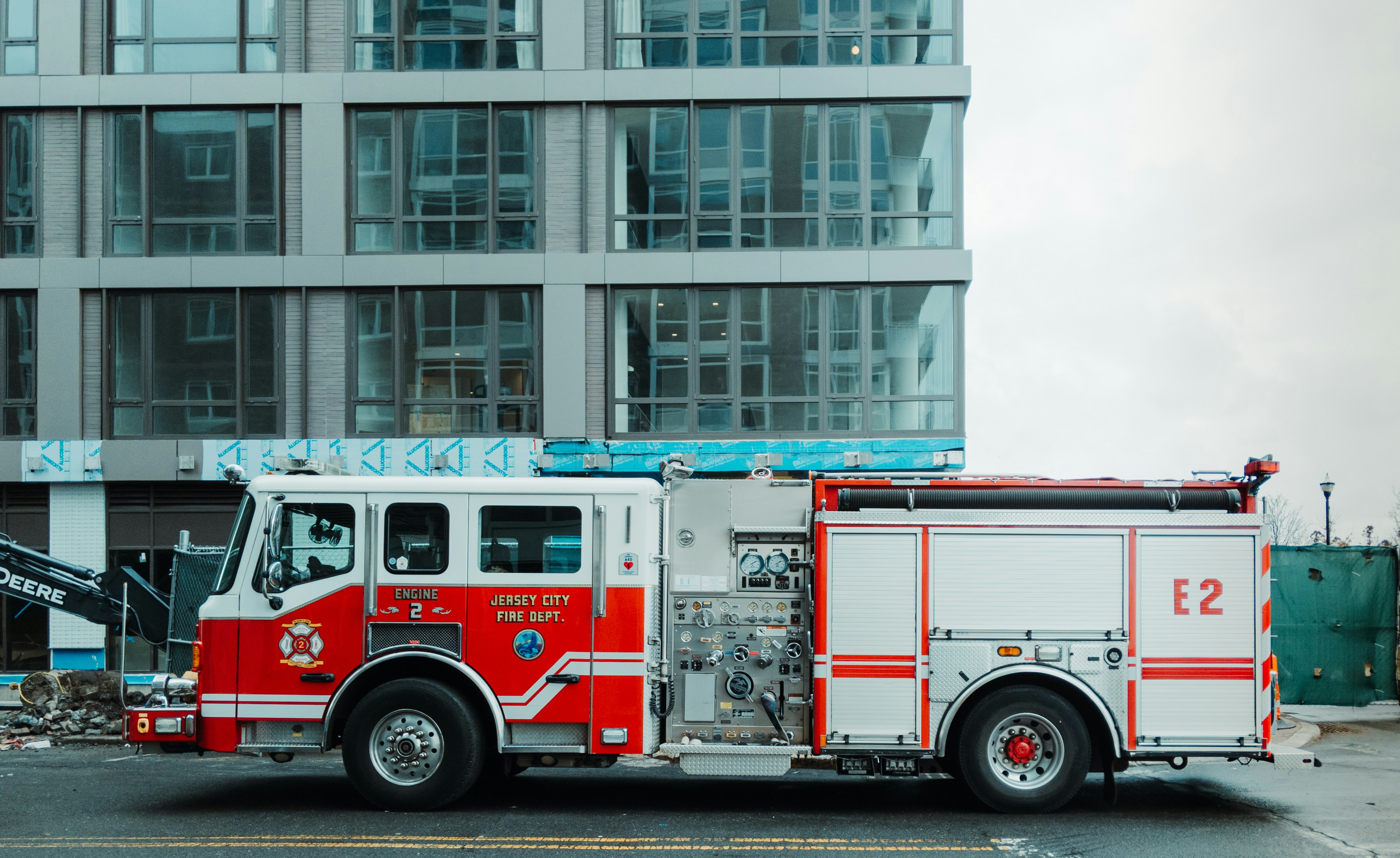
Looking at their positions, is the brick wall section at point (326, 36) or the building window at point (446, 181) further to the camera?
the brick wall section at point (326, 36)

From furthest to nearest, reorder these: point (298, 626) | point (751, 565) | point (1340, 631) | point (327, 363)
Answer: point (327, 363)
point (1340, 631)
point (751, 565)
point (298, 626)

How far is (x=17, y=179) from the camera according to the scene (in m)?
17.8

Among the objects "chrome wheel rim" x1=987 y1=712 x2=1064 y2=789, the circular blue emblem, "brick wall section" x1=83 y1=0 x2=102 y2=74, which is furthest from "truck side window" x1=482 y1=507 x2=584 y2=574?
"brick wall section" x1=83 y1=0 x2=102 y2=74

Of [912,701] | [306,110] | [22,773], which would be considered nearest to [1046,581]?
[912,701]

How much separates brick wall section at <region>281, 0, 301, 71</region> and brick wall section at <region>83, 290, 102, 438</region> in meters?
4.90

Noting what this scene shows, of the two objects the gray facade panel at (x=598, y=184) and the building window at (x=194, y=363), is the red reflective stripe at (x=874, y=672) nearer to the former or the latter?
the gray facade panel at (x=598, y=184)

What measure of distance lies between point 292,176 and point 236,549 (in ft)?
36.3

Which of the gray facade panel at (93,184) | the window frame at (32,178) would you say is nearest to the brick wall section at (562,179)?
the gray facade panel at (93,184)

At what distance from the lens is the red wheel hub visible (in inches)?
324

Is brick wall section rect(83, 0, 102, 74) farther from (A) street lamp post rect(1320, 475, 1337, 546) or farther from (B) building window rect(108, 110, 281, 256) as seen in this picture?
(A) street lamp post rect(1320, 475, 1337, 546)

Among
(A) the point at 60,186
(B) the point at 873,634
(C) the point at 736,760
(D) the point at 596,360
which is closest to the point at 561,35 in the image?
(D) the point at 596,360

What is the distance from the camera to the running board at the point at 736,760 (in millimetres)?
8164

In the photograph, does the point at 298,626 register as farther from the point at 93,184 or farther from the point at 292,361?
the point at 93,184

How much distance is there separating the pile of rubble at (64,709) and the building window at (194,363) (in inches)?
175
